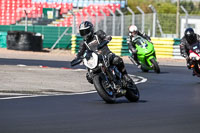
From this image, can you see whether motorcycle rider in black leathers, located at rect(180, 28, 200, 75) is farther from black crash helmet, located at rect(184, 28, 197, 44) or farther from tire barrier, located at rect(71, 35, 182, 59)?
tire barrier, located at rect(71, 35, 182, 59)

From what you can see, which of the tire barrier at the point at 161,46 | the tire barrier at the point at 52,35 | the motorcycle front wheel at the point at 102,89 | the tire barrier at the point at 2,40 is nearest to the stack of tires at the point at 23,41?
the tire barrier at the point at 2,40

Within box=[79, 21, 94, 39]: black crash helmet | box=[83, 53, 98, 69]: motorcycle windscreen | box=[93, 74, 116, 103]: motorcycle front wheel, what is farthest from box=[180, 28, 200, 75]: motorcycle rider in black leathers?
box=[83, 53, 98, 69]: motorcycle windscreen

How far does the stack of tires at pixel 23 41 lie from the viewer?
101 ft

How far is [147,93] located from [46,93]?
2.05 metres

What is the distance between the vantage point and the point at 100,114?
27.8 ft

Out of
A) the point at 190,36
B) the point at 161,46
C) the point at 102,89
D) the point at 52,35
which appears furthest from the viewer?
the point at 52,35

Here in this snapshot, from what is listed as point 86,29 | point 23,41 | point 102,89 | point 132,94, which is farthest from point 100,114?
point 23,41


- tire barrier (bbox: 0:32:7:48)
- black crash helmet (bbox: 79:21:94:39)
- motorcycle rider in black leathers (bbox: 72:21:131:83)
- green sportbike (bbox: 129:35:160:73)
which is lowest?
tire barrier (bbox: 0:32:7:48)

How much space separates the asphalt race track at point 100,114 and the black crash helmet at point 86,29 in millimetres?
1140

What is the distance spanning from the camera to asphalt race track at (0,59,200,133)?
697 cm

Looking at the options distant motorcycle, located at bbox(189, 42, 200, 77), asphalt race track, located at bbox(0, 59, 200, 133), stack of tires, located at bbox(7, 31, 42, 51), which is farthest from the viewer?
stack of tires, located at bbox(7, 31, 42, 51)

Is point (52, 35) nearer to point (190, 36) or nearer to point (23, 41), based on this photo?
point (23, 41)

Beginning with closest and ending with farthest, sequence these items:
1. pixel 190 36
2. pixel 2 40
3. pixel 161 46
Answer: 1. pixel 190 36
2. pixel 161 46
3. pixel 2 40

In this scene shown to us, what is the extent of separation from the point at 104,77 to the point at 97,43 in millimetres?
1035
